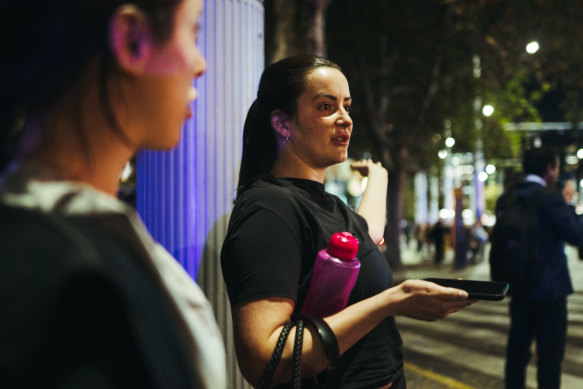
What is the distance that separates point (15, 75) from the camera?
2.23 feet

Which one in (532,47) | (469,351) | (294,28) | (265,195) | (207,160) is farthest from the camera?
(532,47)

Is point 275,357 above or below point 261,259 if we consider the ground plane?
below

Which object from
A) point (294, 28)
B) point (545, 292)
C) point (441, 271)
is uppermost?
point (294, 28)

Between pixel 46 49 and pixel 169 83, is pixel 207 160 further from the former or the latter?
pixel 46 49

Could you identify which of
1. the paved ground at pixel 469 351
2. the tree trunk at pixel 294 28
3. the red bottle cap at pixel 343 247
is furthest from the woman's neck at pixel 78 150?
the tree trunk at pixel 294 28

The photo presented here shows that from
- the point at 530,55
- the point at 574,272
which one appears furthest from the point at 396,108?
the point at 574,272

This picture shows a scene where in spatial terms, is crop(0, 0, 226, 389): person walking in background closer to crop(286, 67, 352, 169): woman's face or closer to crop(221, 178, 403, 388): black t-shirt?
crop(221, 178, 403, 388): black t-shirt

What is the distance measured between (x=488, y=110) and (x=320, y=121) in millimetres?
18807

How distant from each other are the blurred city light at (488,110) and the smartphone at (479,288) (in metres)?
18.6

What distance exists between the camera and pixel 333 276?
1477 mm

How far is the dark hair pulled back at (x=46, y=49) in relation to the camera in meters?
0.67

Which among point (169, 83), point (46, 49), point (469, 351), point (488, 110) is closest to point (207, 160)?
point (169, 83)

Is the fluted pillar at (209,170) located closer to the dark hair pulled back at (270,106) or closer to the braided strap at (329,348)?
the dark hair pulled back at (270,106)

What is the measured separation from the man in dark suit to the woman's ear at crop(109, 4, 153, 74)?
368 centimetres
